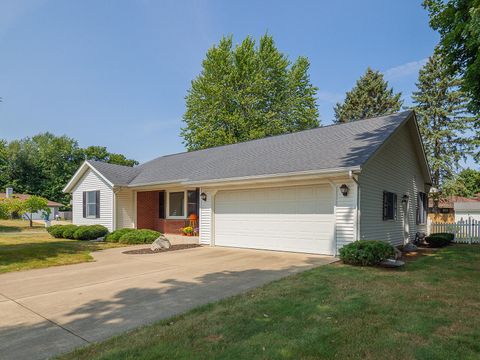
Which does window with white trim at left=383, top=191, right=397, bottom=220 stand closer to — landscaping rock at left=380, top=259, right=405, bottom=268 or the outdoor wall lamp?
the outdoor wall lamp

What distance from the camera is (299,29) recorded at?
18.3 m

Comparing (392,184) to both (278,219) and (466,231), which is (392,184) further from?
(466,231)

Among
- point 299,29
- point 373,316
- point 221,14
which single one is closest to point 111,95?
point 221,14

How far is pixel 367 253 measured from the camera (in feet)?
26.5

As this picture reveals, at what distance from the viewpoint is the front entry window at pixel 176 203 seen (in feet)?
54.8

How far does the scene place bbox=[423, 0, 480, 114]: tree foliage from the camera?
10352mm

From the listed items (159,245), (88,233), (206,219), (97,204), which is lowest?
(88,233)

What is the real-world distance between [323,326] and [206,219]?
9.52 metres

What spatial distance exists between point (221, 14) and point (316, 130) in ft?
27.2

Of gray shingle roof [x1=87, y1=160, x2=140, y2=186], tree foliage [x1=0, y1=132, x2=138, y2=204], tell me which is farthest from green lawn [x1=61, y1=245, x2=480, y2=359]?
tree foliage [x1=0, y1=132, x2=138, y2=204]

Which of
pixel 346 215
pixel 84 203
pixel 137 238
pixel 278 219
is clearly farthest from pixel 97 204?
pixel 346 215

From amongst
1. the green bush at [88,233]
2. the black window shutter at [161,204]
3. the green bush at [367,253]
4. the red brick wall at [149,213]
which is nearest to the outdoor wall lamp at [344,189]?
the green bush at [367,253]

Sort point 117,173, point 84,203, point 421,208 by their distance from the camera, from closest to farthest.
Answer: point 421,208
point 117,173
point 84,203

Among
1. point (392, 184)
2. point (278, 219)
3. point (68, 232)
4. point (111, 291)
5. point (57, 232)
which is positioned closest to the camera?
point (111, 291)
